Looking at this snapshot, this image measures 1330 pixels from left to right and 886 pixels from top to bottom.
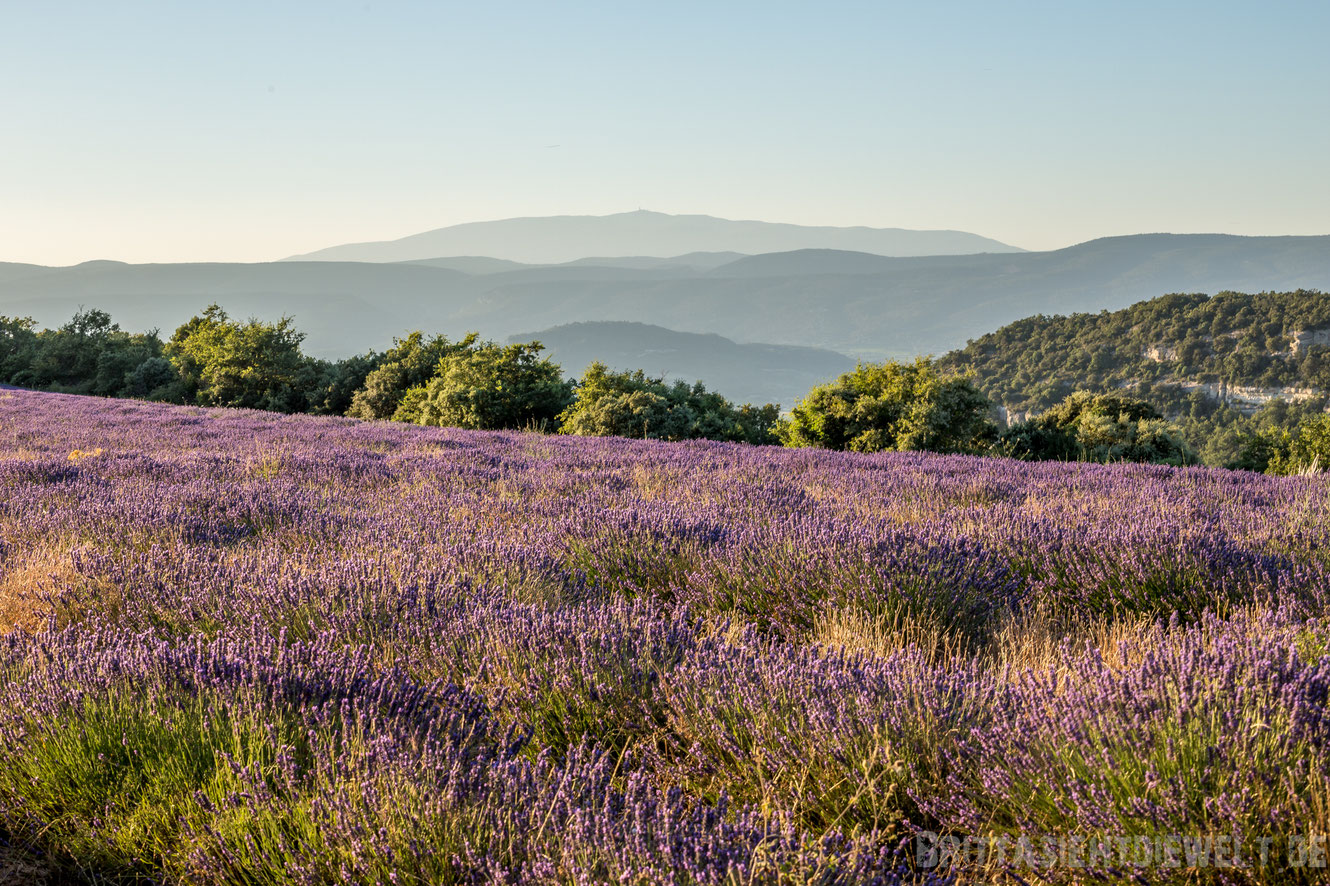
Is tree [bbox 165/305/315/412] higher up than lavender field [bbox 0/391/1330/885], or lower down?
higher up

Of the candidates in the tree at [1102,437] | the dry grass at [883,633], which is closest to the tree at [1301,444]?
the tree at [1102,437]

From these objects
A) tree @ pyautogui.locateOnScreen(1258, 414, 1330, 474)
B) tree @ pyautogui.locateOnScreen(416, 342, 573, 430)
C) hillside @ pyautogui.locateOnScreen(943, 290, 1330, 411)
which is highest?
hillside @ pyautogui.locateOnScreen(943, 290, 1330, 411)

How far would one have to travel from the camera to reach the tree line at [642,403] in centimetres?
1675

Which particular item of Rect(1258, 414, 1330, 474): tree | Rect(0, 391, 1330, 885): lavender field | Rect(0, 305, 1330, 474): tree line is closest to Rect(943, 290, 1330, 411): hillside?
Rect(1258, 414, 1330, 474): tree

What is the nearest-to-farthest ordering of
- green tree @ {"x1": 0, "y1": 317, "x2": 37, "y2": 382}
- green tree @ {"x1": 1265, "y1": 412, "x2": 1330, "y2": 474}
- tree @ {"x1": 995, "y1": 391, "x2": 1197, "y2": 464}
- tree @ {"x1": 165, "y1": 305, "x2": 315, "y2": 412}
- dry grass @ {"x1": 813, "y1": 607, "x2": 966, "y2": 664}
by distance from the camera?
1. dry grass @ {"x1": 813, "y1": 607, "x2": 966, "y2": 664}
2. tree @ {"x1": 995, "y1": 391, "x2": 1197, "y2": 464}
3. green tree @ {"x1": 1265, "y1": 412, "x2": 1330, "y2": 474}
4. tree @ {"x1": 165, "y1": 305, "x2": 315, "y2": 412}
5. green tree @ {"x1": 0, "y1": 317, "x2": 37, "y2": 382}

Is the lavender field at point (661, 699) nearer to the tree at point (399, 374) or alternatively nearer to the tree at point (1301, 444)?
the tree at point (1301, 444)

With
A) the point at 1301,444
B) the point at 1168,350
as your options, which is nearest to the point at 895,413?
the point at 1301,444

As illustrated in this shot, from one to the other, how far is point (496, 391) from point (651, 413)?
5174mm

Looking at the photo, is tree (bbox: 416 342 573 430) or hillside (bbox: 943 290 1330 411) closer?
tree (bbox: 416 342 573 430)

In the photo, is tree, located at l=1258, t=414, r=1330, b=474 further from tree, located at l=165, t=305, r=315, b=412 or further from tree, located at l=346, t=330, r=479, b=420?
tree, located at l=165, t=305, r=315, b=412

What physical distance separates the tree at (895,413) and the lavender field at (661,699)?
12.5m

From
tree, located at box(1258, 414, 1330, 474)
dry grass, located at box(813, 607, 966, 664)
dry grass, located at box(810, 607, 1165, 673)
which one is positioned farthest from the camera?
tree, located at box(1258, 414, 1330, 474)

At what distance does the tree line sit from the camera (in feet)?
55.0

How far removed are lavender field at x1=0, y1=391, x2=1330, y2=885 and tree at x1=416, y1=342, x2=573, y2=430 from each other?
1584cm
